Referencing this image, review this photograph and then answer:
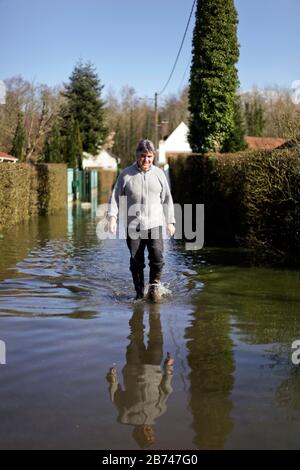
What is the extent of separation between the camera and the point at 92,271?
952 cm

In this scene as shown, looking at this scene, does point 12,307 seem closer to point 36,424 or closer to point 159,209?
point 159,209

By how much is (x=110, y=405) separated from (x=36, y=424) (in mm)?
540

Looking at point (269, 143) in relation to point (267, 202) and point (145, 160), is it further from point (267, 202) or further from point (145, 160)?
point (145, 160)

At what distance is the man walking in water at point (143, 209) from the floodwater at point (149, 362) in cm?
56

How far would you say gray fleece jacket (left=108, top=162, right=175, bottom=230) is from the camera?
6.93 m

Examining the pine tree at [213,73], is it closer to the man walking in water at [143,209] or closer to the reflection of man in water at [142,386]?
the man walking in water at [143,209]

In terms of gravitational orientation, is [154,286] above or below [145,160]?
below

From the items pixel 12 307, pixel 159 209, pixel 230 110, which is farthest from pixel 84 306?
pixel 230 110

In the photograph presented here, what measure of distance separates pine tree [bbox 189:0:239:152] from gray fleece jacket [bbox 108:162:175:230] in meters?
14.0

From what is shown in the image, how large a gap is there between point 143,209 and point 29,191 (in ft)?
49.3

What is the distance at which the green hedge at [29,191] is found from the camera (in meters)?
16.6

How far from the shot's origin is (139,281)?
7.16 m
